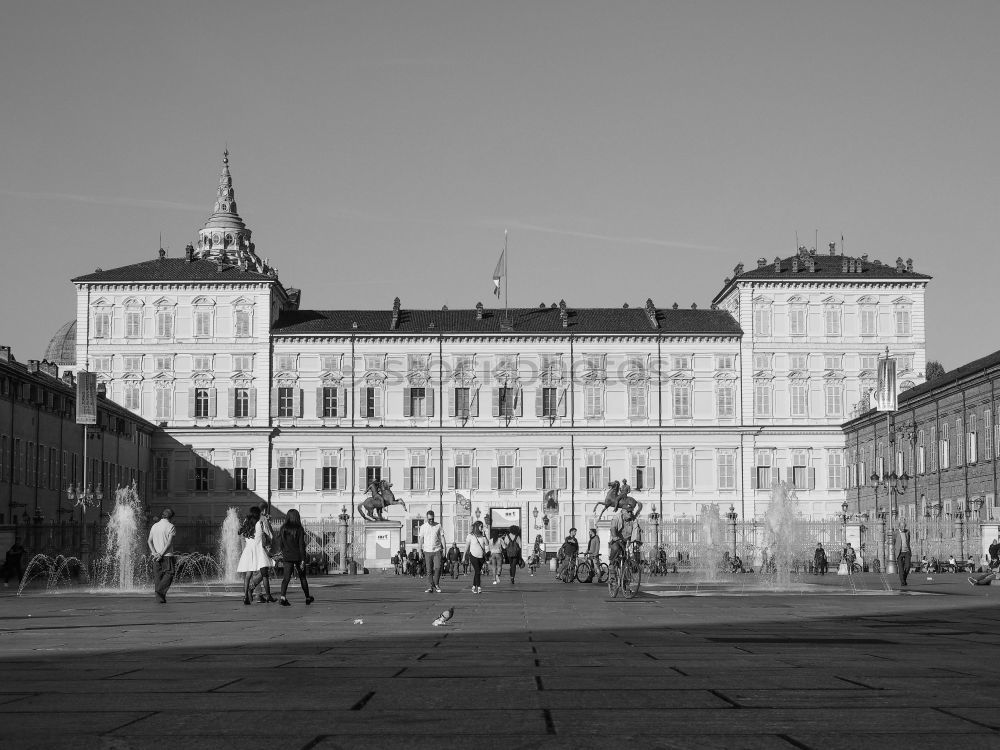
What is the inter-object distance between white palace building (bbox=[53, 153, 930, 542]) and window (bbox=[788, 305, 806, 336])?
0.09 metres

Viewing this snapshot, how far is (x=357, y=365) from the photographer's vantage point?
288ft

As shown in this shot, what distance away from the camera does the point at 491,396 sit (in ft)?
289

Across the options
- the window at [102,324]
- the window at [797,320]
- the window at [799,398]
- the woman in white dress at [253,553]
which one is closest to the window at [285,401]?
the window at [102,324]

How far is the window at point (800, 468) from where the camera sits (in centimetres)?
8750

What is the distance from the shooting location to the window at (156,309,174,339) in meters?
87.2

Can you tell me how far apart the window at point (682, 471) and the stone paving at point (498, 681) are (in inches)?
2644

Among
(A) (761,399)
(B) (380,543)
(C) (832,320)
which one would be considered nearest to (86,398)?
(B) (380,543)

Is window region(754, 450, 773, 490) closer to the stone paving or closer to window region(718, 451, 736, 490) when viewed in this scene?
window region(718, 451, 736, 490)

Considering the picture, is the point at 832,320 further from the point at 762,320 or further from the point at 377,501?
the point at 377,501

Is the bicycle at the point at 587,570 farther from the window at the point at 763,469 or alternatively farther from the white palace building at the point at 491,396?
the window at the point at 763,469

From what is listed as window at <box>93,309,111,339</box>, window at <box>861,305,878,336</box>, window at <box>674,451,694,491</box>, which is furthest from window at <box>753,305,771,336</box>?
window at <box>93,309,111,339</box>

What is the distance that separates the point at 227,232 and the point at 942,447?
8917cm

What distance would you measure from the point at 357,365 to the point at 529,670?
7733 centimetres

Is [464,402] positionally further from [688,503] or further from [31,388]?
[31,388]
